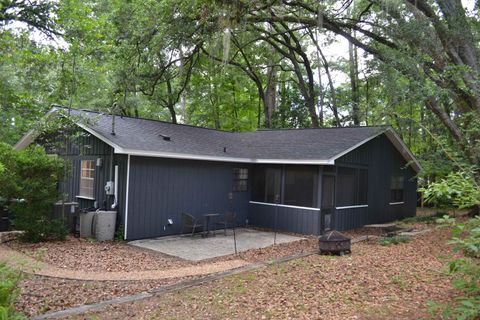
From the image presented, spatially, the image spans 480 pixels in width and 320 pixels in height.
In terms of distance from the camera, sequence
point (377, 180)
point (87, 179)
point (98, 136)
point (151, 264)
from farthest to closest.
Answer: point (377, 180)
point (87, 179)
point (98, 136)
point (151, 264)

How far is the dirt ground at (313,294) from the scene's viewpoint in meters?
4.90

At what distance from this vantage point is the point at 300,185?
12.2m

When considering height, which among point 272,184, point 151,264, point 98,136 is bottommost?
point 151,264

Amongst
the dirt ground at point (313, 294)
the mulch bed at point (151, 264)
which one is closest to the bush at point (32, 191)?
the mulch bed at point (151, 264)

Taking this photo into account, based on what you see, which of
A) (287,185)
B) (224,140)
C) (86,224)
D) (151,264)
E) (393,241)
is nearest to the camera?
(151,264)

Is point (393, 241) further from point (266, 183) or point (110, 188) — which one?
point (110, 188)

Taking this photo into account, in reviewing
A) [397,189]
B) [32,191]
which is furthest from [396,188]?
[32,191]

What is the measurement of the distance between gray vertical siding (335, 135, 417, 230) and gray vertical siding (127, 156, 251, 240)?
377 cm

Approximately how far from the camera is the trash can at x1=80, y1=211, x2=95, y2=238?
979 cm

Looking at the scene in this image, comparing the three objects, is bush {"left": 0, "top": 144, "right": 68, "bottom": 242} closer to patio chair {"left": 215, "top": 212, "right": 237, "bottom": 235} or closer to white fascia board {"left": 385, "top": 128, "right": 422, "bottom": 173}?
patio chair {"left": 215, "top": 212, "right": 237, "bottom": 235}

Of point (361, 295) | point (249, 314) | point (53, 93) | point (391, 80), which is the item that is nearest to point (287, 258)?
point (361, 295)

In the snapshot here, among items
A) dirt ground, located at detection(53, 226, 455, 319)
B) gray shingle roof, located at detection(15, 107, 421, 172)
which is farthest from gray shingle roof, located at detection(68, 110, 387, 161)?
dirt ground, located at detection(53, 226, 455, 319)

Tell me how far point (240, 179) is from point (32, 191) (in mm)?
6232

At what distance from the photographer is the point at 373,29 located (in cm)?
1384
